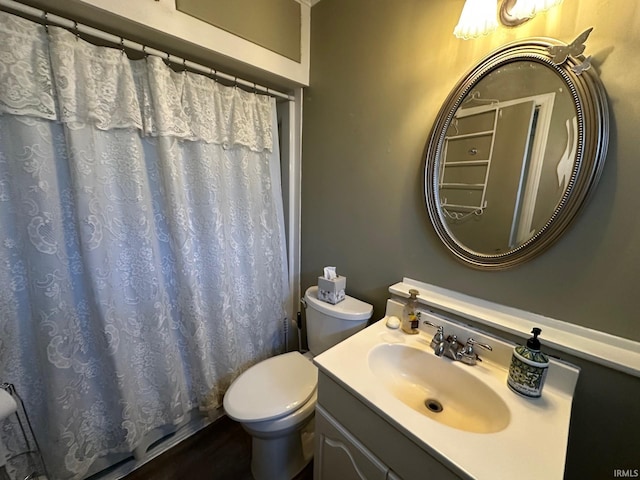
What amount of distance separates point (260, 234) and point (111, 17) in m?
1.06

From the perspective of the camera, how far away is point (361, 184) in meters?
1.27

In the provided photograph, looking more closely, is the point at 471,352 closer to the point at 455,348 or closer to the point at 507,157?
the point at 455,348

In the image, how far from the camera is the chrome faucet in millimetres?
866

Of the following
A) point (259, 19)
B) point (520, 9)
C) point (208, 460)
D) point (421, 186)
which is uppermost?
point (259, 19)

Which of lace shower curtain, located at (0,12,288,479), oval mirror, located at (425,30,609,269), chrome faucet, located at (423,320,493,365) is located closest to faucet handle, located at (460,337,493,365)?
chrome faucet, located at (423,320,493,365)

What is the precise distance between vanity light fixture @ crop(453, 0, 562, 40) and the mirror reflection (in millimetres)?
125

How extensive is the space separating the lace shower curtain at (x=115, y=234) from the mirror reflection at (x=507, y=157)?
1009 millimetres

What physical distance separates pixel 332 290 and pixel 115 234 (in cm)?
98

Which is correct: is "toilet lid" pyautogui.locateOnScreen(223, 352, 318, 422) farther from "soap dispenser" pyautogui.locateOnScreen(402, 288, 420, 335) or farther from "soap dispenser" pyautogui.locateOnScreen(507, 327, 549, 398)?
"soap dispenser" pyautogui.locateOnScreen(507, 327, 549, 398)

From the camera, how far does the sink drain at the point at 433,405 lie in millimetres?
848

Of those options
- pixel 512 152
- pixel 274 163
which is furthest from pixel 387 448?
pixel 274 163

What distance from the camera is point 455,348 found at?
2.92ft

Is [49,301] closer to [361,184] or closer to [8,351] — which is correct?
[8,351]

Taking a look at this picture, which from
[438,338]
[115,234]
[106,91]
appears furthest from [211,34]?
[438,338]
